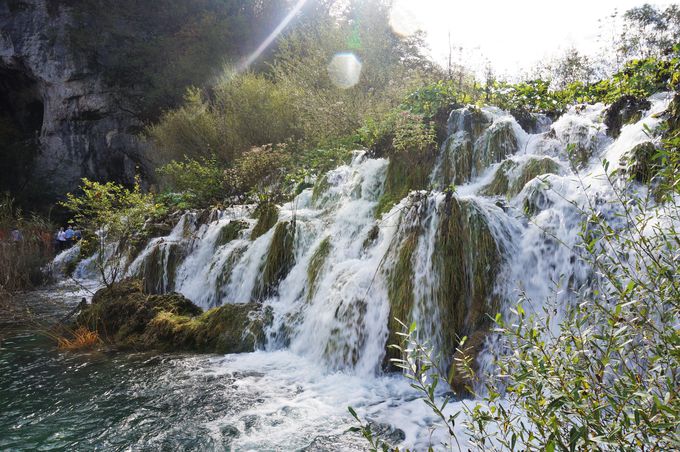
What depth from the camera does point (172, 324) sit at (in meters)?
6.63

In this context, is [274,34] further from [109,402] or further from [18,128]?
[109,402]

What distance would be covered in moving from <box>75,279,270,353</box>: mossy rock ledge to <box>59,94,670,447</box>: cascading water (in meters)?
0.35

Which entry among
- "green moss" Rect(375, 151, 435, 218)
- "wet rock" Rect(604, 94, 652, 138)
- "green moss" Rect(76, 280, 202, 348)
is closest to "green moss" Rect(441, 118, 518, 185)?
"green moss" Rect(375, 151, 435, 218)

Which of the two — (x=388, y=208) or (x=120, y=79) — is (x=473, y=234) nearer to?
(x=388, y=208)

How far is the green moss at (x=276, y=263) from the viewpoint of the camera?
25.3 ft

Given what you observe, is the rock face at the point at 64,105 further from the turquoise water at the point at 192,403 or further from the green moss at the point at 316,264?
the turquoise water at the point at 192,403

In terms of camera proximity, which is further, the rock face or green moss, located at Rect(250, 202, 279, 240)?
the rock face

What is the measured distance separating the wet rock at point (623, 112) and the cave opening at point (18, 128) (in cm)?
2706

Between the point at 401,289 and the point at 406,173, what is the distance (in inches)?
132

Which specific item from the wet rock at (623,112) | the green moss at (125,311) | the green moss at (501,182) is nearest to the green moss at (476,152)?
the green moss at (501,182)

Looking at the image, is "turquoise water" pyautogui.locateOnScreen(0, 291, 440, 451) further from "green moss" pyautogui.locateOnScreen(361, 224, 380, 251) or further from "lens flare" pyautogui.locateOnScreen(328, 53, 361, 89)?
"lens flare" pyautogui.locateOnScreen(328, 53, 361, 89)

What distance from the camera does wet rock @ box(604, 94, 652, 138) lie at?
657cm

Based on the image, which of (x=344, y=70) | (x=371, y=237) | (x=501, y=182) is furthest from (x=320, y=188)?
(x=344, y=70)

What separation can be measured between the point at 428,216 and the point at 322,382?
7.93 ft
